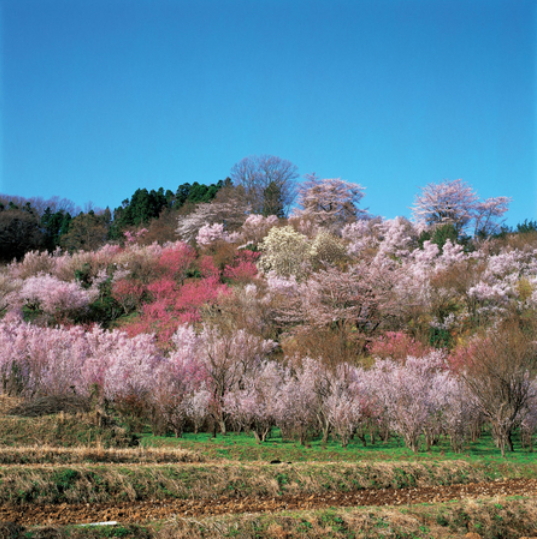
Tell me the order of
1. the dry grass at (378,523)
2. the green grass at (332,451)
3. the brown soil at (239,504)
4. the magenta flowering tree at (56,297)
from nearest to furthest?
the dry grass at (378,523), the brown soil at (239,504), the green grass at (332,451), the magenta flowering tree at (56,297)

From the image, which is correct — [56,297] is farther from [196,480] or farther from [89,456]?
[196,480]

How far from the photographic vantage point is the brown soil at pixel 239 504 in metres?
8.47

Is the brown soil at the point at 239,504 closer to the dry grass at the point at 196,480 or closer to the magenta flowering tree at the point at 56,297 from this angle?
the dry grass at the point at 196,480

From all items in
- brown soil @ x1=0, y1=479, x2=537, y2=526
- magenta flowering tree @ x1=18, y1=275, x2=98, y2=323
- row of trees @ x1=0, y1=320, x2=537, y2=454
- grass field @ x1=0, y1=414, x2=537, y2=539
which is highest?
magenta flowering tree @ x1=18, y1=275, x2=98, y2=323

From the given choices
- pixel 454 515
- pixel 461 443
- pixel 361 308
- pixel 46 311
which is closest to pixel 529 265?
pixel 361 308

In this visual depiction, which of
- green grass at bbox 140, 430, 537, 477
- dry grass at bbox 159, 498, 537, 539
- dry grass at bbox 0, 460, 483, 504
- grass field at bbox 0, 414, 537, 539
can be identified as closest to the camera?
dry grass at bbox 159, 498, 537, 539

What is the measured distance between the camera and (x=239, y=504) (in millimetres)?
9531

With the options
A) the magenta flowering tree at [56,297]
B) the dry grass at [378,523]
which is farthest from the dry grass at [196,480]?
the magenta flowering tree at [56,297]

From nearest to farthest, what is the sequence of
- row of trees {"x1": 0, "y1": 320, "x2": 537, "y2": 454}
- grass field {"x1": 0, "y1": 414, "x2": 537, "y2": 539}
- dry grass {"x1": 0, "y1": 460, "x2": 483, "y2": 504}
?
grass field {"x1": 0, "y1": 414, "x2": 537, "y2": 539}
dry grass {"x1": 0, "y1": 460, "x2": 483, "y2": 504}
row of trees {"x1": 0, "y1": 320, "x2": 537, "y2": 454}

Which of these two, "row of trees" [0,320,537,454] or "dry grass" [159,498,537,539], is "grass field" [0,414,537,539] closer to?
"dry grass" [159,498,537,539]

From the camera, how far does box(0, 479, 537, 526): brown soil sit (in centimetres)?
847

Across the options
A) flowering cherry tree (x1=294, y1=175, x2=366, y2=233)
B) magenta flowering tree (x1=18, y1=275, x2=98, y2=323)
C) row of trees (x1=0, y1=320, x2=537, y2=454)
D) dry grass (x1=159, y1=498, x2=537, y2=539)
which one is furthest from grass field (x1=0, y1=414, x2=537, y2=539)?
flowering cherry tree (x1=294, y1=175, x2=366, y2=233)

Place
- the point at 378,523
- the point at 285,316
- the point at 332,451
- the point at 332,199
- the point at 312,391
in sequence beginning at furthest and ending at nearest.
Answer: the point at 332,199, the point at 285,316, the point at 312,391, the point at 332,451, the point at 378,523


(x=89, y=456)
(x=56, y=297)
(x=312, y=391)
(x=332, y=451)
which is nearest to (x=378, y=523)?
(x=332, y=451)
